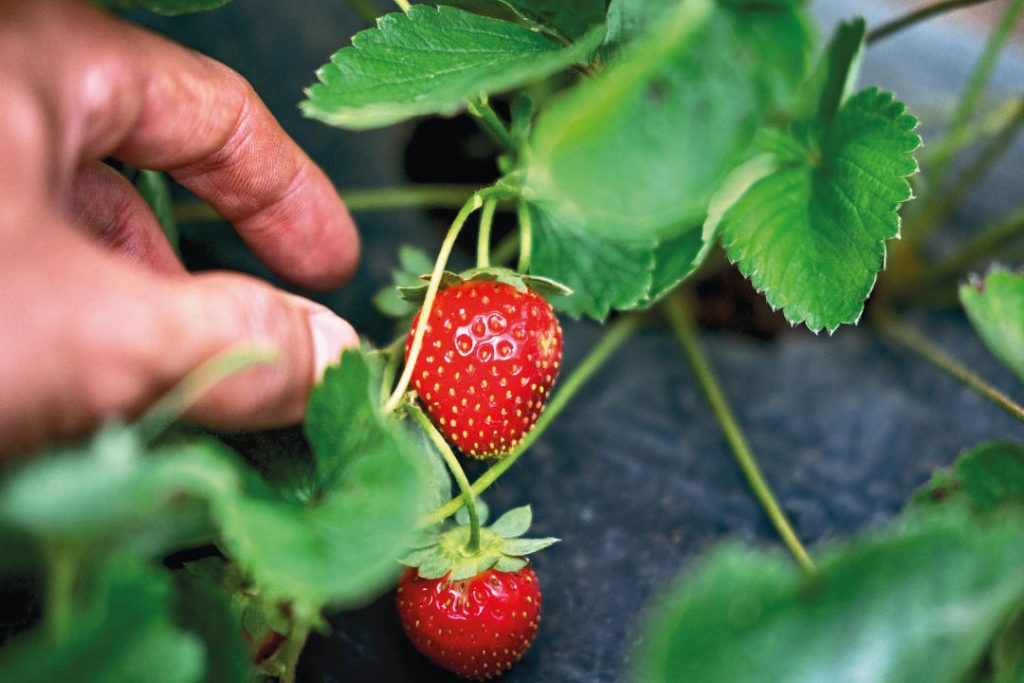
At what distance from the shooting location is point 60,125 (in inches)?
14.9

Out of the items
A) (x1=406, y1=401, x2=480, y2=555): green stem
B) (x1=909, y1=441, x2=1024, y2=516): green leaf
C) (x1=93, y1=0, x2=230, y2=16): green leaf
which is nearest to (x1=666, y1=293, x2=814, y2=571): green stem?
(x1=909, y1=441, x2=1024, y2=516): green leaf

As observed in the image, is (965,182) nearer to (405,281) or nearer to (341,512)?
(405,281)

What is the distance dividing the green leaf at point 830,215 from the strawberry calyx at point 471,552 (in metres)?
0.20

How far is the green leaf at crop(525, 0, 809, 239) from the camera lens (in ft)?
0.97

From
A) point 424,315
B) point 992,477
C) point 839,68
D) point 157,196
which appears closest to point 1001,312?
point 992,477

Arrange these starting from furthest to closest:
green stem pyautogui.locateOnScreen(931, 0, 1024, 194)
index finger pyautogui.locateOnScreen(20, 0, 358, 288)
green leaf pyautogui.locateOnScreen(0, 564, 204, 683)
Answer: green stem pyautogui.locateOnScreen(931, 0, 1024, 194), index finger pyautogui.locateOnScreen(20, 0, 358, 288), green leaf pyautogui.locateOnScreen(0, 564, 204, 683)

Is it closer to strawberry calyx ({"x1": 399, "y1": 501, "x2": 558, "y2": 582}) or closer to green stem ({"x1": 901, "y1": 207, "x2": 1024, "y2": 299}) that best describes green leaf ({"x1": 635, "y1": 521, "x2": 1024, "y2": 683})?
strawberry calyx ({"x1": 399, "y1": 501, "x2": 558, "y2": 582})

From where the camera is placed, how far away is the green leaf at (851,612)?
30 centimetres

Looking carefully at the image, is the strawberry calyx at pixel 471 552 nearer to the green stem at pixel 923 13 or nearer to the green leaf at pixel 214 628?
the green leaf at pixel 214 628

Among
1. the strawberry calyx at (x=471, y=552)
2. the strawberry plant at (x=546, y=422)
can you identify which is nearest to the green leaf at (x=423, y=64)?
the strawberry plant at (x=546, y=422)

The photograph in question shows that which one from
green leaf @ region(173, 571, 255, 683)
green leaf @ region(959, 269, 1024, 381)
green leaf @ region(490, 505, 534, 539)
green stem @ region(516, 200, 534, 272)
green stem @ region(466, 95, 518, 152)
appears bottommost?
green leaf @ region(490, 505, 534, 539)

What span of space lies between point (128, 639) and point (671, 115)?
0.26 m

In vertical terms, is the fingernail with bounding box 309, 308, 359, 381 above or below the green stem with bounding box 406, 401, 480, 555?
above

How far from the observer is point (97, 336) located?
341 millimetres
